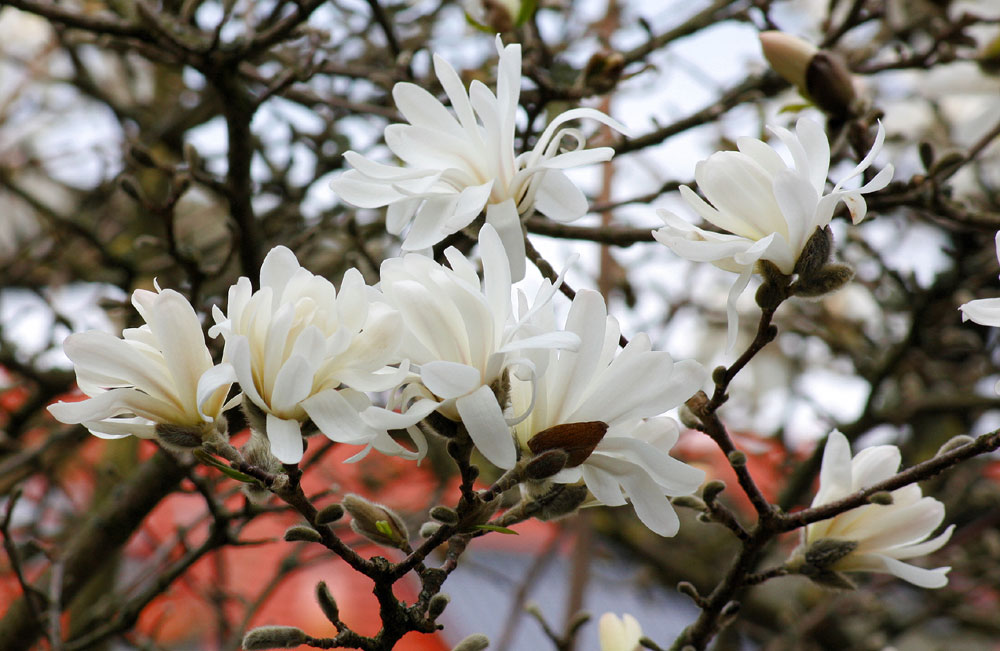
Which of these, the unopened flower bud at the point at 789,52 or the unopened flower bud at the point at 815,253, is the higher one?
the unopened flower bud at the point at 815,253

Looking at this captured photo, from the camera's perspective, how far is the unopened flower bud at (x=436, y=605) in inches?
23.5

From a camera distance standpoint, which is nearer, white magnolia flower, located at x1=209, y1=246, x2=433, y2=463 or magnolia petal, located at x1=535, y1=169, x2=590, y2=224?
white magnolia flower, located at x1=209, y1=246, x2=433, y2=463

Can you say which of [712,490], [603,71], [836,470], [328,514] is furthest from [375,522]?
[603,71]

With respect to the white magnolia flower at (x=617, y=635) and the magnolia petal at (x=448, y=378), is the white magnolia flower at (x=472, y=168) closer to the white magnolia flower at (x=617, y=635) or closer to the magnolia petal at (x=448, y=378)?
the magnolia petal at (x=448, y=378)

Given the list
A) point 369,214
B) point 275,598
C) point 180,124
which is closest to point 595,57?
point 369,214

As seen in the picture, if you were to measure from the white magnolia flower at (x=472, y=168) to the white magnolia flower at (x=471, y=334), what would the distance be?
0.07 m

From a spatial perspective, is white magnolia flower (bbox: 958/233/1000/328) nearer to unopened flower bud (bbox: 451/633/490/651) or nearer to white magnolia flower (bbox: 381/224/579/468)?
white magnolia flower (bbox: 381/224/579/468)

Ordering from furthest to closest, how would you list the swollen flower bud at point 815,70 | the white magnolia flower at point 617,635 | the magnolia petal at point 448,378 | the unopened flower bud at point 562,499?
the swollen flower bud at point 815,70 < the white magnolia flower at point 617,635 < the unopened flower bud at point 562,499 < the magnolia petal at point 448,378

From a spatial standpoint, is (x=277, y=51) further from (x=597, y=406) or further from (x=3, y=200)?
(x=3, y=200)

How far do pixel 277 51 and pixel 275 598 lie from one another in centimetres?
281

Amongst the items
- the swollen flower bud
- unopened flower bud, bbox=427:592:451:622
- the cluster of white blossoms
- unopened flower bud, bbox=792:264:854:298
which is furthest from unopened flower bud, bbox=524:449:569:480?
the swollen flower bud

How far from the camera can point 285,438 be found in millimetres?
537

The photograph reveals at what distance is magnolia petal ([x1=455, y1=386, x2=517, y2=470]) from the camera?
519mm

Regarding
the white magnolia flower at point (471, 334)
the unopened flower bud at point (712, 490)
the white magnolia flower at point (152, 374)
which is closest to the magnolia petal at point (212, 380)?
the white magnolia flower at point (152, 374)
